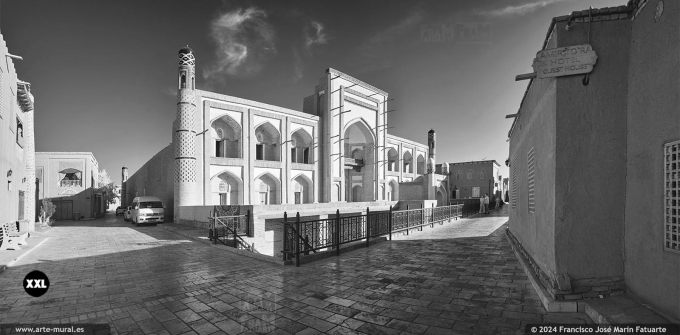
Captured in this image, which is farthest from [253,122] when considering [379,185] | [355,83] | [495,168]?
[495,168]

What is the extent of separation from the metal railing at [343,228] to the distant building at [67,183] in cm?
2452

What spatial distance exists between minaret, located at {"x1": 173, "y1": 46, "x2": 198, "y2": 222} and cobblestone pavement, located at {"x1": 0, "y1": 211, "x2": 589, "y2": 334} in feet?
34.0

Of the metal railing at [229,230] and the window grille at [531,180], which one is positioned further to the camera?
the metal railing at [229,230]

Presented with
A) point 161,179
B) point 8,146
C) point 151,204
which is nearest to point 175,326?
point 8,146

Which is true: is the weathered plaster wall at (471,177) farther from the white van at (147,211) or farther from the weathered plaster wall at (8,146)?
the weathered plaster wall at (8,146)

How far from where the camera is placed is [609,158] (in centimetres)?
366

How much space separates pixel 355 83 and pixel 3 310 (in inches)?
1054

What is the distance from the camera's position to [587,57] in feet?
12.1

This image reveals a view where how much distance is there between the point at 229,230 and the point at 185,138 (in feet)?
31.2

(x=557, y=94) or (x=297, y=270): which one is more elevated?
(x=557, y=94)

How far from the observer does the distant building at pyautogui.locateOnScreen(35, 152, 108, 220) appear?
24.2m

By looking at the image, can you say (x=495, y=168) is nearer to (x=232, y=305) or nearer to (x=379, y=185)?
(x=379, y=185)

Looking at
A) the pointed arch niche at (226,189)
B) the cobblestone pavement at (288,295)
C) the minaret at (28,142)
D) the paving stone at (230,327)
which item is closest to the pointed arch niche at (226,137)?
the pointed arch niche at (226,189)

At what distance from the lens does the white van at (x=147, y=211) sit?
17.0m
